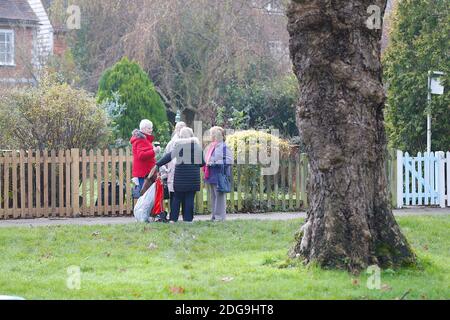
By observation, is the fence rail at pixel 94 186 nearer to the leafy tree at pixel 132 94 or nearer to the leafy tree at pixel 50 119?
the leafy tree at pixel 50 119

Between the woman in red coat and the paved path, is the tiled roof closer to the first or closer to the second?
the paved path

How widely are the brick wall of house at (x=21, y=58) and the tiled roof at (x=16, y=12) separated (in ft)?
1.26

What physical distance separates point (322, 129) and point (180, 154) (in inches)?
191

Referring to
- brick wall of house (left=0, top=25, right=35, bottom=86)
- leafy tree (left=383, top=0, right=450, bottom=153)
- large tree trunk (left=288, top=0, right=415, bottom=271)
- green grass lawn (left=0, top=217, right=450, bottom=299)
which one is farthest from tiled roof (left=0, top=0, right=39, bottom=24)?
large tree trunk (left=288, top=0, right=415, bottom=271)

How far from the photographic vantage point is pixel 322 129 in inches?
417

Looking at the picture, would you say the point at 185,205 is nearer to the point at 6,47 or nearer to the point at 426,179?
the point at 426,179

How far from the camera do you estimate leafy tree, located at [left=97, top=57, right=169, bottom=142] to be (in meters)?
23.8

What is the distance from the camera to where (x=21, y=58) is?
3509cm

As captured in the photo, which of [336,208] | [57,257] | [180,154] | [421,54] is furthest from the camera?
[421,54]

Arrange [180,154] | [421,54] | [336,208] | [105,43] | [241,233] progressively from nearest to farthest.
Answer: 1. [336,208]
2. [241,233]
3. [180,154]
4. [421,54]
5. [105,43]

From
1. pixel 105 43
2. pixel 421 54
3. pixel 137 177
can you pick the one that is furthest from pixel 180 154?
pixel 105 43

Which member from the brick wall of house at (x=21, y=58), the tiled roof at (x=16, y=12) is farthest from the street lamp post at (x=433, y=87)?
the tiled roof at (x=16, y=12)

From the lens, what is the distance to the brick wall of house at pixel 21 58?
34719 millimetres

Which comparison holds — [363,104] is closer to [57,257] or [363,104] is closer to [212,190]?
[57,257]
